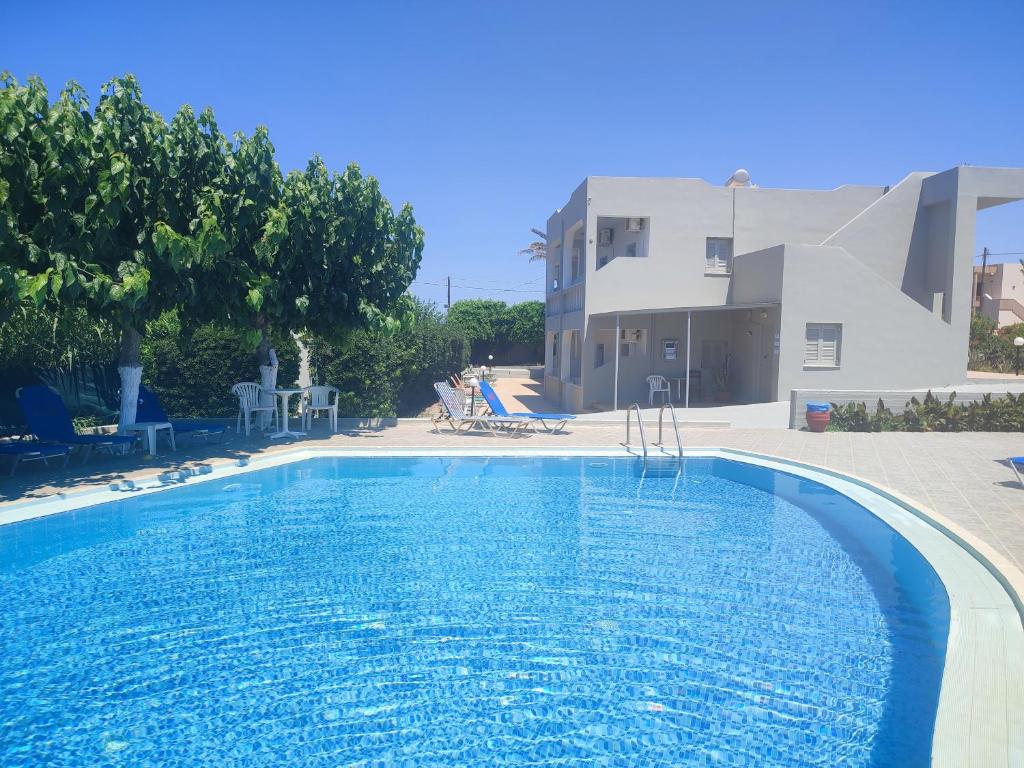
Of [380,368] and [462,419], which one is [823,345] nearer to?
[462,419]

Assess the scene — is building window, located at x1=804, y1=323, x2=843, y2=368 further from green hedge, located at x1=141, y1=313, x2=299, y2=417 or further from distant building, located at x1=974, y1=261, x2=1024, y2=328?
distant building, located at x1=974, y1=261, x2=1024, y2=328

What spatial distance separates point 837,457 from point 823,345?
24.2ft

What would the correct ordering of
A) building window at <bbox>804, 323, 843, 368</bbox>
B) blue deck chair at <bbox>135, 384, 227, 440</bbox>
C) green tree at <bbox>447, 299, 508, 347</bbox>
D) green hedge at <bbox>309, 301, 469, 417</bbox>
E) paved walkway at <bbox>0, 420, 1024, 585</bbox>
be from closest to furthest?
paved walkway at <bbox>0, 420, 1024, 585</bbox> < blue deck chair at <bbox>135, 384, 227, 440</bbox> < green hedge at <bbox>309, 301, 469, 417</bbox> < building window at <bbox>804, 323, 843, 368</bbox> < green tree at <bbox>447, 299, 508, 347</bbox>

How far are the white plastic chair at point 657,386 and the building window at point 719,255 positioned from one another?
4148mm

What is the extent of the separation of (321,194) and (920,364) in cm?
1731

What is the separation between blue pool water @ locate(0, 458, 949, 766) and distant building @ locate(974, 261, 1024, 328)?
48.4 meters

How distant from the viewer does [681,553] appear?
792 centimetres

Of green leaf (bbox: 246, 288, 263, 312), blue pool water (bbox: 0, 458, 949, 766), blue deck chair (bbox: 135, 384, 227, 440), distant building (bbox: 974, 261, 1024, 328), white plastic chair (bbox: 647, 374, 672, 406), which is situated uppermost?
distant building (bbox: 974, 261, 1024, 328)

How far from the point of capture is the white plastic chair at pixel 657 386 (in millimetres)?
21000

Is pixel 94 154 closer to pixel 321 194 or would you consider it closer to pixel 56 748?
pixel 321 194

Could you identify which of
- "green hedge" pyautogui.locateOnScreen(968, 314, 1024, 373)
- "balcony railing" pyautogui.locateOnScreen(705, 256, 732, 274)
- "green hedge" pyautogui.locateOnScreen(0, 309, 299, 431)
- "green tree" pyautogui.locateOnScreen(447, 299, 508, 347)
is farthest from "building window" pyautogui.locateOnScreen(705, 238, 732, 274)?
"green tree" pyautogui.locateOnScreen(447, 299, 508, 347)


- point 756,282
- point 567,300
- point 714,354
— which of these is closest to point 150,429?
point 567,300

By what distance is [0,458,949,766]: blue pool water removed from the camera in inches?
171

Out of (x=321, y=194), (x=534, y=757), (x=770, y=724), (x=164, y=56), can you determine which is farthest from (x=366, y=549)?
(x=164, y=56)
